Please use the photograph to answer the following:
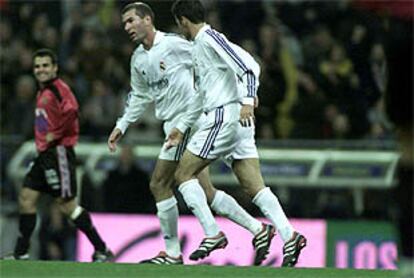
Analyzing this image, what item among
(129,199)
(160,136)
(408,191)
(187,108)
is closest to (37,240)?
(129,199)

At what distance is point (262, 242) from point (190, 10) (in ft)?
5.90

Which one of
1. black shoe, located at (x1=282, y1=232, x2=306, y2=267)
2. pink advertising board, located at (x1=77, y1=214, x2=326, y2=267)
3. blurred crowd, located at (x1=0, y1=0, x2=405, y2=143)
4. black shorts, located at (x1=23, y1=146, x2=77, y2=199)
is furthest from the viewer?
blurred crowd, located at (x1=0, y1=0, x2=405, y2=143)

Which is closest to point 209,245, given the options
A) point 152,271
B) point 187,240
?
point 152,271

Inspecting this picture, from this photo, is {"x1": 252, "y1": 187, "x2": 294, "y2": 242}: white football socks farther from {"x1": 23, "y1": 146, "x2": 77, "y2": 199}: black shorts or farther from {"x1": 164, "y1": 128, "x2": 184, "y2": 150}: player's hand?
{"x1": 23, "y1": 146, "x2": 77, "y2": 199}: black shorts

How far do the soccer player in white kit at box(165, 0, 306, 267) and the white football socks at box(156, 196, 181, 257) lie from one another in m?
0.53

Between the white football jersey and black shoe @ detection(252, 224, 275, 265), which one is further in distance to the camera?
the white football jersey

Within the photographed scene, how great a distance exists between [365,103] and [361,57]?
74cm

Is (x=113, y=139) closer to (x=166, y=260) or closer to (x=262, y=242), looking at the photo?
(x=166, y=260)

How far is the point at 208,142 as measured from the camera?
37.4 ft

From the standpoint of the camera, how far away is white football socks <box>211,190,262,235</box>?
1171cm

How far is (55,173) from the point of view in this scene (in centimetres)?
1379

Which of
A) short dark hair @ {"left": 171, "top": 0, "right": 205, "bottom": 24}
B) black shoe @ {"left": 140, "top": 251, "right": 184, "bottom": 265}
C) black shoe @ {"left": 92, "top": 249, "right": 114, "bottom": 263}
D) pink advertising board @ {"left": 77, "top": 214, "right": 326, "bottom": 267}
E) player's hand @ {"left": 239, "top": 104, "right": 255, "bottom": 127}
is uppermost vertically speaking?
short dark hair @ {"left": 171, "top": 0, "right": 205, "bottom": 24}

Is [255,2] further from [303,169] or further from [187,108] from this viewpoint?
[187,108]

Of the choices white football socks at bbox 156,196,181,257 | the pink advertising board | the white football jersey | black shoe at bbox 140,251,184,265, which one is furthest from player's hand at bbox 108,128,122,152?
the pink advertising board
